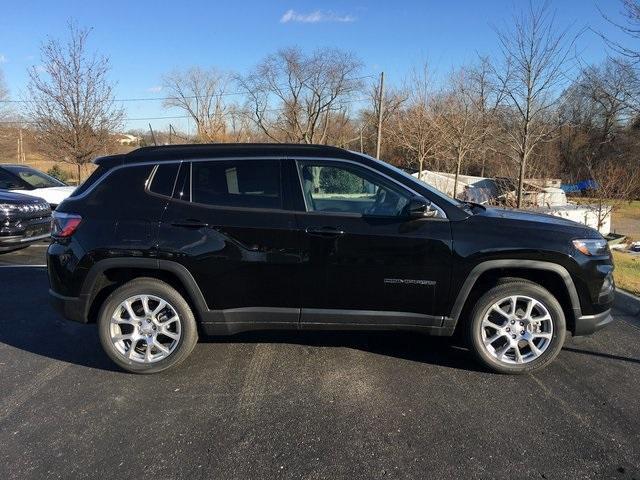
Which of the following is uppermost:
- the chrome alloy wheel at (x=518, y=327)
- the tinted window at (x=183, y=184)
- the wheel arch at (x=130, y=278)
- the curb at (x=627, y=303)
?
the tinted window at (x=183, y=184)

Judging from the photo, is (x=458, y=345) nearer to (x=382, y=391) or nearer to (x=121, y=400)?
(x=382, y=391)

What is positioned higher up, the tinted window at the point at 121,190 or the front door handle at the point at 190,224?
the tinted window at the point at 121,190

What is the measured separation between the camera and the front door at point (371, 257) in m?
3.76

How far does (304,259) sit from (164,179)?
4.29ft

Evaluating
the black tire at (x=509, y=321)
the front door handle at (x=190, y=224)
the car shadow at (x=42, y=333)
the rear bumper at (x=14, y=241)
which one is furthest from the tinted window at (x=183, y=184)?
the rear bumper at (x=14, y=241)

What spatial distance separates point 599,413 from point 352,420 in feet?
5.60

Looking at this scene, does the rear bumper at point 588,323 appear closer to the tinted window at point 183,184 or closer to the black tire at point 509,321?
the black tire at point 509,321

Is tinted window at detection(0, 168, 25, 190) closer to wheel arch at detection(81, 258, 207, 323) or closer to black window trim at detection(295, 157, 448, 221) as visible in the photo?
wheel arch at detection(81, 258, 207, 323)

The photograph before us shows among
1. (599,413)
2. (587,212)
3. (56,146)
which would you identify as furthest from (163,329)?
(56,146)

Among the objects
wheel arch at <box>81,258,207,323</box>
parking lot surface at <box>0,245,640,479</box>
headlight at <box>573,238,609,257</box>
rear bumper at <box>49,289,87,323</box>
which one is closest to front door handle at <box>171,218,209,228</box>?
wheel arch at <box>81,258,207,323</box>

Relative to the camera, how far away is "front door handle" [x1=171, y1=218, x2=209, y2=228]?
382 cm

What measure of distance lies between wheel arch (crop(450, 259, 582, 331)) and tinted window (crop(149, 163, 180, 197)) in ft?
7.96

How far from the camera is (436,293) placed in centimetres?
380

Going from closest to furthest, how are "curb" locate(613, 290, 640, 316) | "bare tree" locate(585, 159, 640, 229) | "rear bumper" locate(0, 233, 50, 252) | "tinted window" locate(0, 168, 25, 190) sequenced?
1. "curb" locate(613, 290, 640, 316)
2. "rear bumper" locate(0, 233, 50, 252)
3. "tinted window" locate(0, 168, 25, 190)
4. "bare tree" locate(585, 159, 640, 229)
